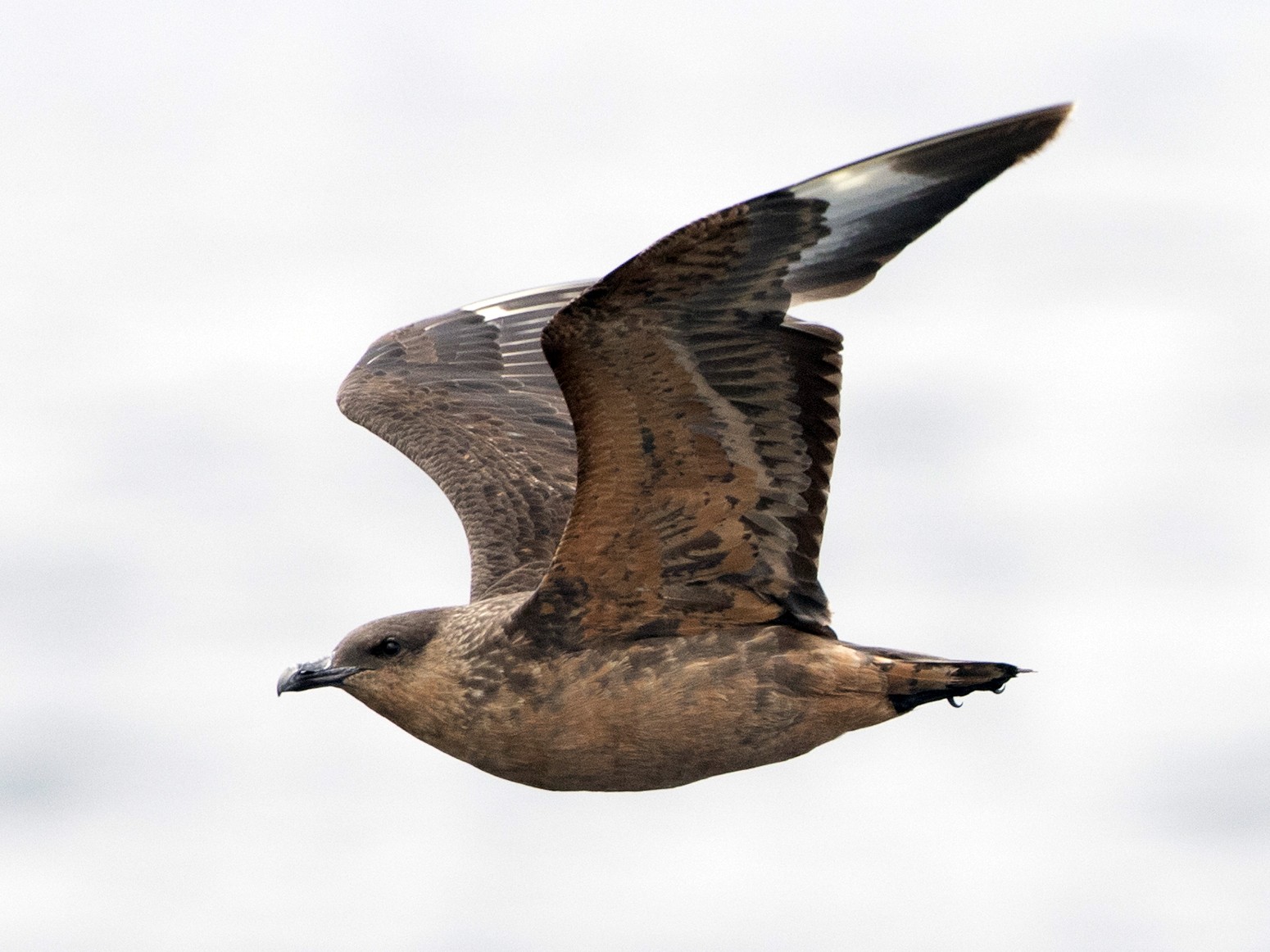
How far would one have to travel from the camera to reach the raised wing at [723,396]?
9586mm

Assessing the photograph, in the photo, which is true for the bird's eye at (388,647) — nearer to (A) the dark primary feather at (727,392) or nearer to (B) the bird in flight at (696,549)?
(B) the bird in flight at (696,549)

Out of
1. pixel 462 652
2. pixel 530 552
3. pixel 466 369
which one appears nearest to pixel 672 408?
pixel 462 652

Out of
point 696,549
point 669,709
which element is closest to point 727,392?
point 696,549

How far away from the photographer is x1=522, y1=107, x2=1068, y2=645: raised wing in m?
9.59

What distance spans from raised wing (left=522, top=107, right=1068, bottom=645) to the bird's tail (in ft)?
1.26

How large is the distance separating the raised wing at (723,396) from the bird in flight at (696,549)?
0.04ft

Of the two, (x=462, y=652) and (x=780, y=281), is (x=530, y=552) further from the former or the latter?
(x=780, y=281)

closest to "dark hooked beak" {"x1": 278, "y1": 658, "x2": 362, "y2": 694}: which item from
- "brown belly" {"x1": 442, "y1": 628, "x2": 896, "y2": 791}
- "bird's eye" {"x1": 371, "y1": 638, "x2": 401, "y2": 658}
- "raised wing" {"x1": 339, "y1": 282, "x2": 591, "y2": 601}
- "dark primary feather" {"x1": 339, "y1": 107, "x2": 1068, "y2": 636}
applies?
"bird's eye" {"x1": 371, "y1": 638, "x2": 401, "y2": 658}

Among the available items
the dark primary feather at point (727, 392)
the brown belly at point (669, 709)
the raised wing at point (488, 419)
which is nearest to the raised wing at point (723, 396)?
the dark primary feather at point (727, 392)

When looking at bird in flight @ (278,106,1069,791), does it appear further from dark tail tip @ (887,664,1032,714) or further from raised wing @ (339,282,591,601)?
raised wing @ (339,282,591,601)

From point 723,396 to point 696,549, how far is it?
3.09ft

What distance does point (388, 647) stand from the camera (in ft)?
36.7

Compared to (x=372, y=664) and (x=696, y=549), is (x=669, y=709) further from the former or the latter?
(x=372, y=664)

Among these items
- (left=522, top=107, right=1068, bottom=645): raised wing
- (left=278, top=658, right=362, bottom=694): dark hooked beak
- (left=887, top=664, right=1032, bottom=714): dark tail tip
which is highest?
(left=522, top=107, right=1068, bottom=645): raised wing
